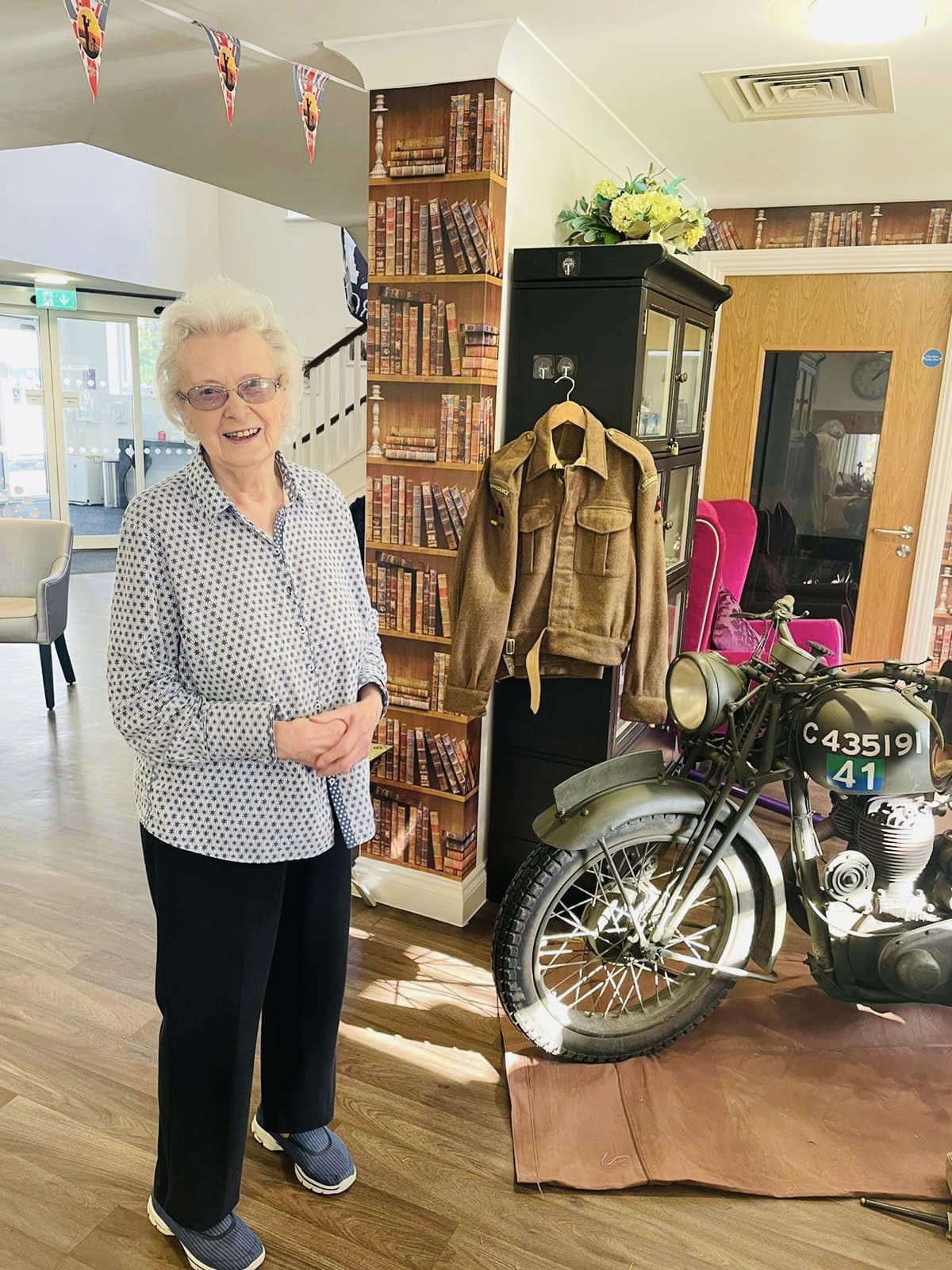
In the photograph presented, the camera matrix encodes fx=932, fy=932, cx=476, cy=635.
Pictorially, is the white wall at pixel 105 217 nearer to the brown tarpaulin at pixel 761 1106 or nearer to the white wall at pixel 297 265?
the white wall at pixel 297 265

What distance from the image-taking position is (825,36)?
2.25 meters

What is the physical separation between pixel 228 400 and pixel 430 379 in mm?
1162

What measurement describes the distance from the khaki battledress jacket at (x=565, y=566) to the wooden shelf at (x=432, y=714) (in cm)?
10

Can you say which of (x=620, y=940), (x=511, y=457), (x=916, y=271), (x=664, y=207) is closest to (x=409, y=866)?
(x=620, y=940)

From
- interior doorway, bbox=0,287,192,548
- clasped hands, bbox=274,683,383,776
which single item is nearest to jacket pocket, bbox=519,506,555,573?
clasped hands, bbox=274,683,383,776

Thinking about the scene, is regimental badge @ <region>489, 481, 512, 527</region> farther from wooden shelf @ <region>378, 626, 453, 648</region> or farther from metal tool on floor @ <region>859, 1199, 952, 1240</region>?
metal tool on floor @ <region>859, 1199, 952, 1240</region>

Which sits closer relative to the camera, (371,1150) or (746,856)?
(371,1150)

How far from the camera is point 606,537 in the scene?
2.40 metres

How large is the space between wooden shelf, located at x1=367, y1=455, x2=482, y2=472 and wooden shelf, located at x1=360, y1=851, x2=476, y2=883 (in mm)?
1135

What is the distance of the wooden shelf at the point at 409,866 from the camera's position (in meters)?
2.67

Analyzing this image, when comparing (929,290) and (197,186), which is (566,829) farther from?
(197,186)

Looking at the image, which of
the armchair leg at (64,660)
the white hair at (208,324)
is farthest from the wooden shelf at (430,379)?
the armchair leg at (64,660)

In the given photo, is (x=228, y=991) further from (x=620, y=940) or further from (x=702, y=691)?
(x=702, y=691)

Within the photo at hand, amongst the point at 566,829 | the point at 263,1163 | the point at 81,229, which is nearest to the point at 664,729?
the point at 566,829
